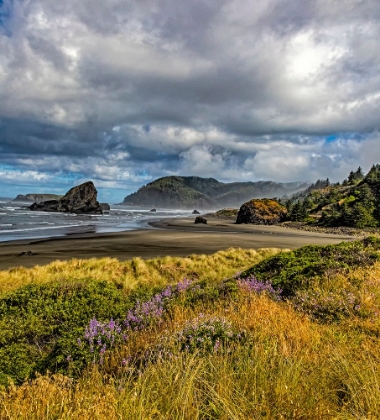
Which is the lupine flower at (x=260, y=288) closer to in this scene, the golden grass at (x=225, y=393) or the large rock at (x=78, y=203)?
the golden grass at (x=225, y=393)

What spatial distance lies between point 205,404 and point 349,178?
130 meters

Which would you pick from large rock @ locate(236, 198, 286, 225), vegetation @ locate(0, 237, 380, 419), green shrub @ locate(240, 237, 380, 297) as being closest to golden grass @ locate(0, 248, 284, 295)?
green shrub @ locate(240, 237, 380, 297)

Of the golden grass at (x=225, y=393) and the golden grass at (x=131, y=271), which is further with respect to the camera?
the golden grass at (x=131, y=271)

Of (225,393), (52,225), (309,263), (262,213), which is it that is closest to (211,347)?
(225,393)

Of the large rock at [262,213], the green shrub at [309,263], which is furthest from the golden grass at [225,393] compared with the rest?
the large rock at [262,213]

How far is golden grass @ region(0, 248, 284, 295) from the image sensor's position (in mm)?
13016

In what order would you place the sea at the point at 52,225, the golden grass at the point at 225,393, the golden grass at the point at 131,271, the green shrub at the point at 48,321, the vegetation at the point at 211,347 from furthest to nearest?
the sea at the point at 52,225
the golden grass at the point at 131,271
the green shrub at the point at 48,321
the vegetation at the point at 211,347
the golden grass at the point at 225,393

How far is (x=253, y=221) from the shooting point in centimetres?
6138

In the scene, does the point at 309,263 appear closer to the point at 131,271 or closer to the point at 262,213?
the point at 131,271

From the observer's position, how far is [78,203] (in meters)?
117

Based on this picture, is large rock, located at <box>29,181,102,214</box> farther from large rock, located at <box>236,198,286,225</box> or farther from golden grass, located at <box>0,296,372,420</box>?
golden grass, located at <box>0,296,372,420</box>

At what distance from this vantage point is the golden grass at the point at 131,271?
13016 mm

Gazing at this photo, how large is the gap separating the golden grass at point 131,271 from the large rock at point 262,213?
43.7 meters

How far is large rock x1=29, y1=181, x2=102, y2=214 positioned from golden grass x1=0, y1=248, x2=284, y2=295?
335ft
